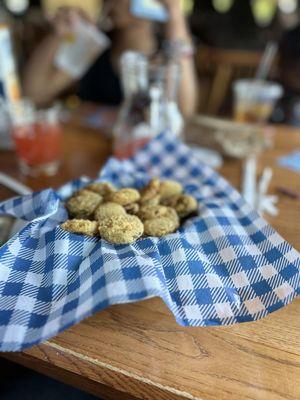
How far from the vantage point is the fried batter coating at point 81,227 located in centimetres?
46

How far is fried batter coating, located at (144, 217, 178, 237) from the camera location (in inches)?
18.7

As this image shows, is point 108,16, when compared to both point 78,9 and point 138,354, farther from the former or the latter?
point 138,354

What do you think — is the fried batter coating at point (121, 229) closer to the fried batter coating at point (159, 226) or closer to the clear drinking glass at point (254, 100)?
the fried batter coating at point (159, 226)

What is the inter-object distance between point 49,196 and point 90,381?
233 millimetres

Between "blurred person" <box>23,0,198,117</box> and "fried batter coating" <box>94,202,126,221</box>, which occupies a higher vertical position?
"blurred person" <box>23,0,198,117</box>

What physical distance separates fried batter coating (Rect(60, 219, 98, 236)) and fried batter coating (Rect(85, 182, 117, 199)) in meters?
0.08

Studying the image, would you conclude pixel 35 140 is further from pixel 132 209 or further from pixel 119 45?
pixel 119 45

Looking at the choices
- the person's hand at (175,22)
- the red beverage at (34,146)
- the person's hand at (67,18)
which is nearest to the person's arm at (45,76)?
the person's hand at (67,18)

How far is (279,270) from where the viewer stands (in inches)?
16.8

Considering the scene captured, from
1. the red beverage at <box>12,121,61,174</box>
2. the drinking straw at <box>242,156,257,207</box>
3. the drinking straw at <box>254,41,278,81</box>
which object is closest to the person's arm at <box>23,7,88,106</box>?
the red beverage at <box>12,121,61,174</box>

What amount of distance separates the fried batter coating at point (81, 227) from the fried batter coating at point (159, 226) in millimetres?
64

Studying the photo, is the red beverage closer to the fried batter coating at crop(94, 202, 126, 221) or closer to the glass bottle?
the glass bottle

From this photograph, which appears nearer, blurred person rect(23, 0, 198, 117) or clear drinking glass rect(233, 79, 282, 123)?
clear drinking glass rect(233, 79, 282, 123)

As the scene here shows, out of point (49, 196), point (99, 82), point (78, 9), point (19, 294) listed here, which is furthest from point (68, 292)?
point (99, 82)
